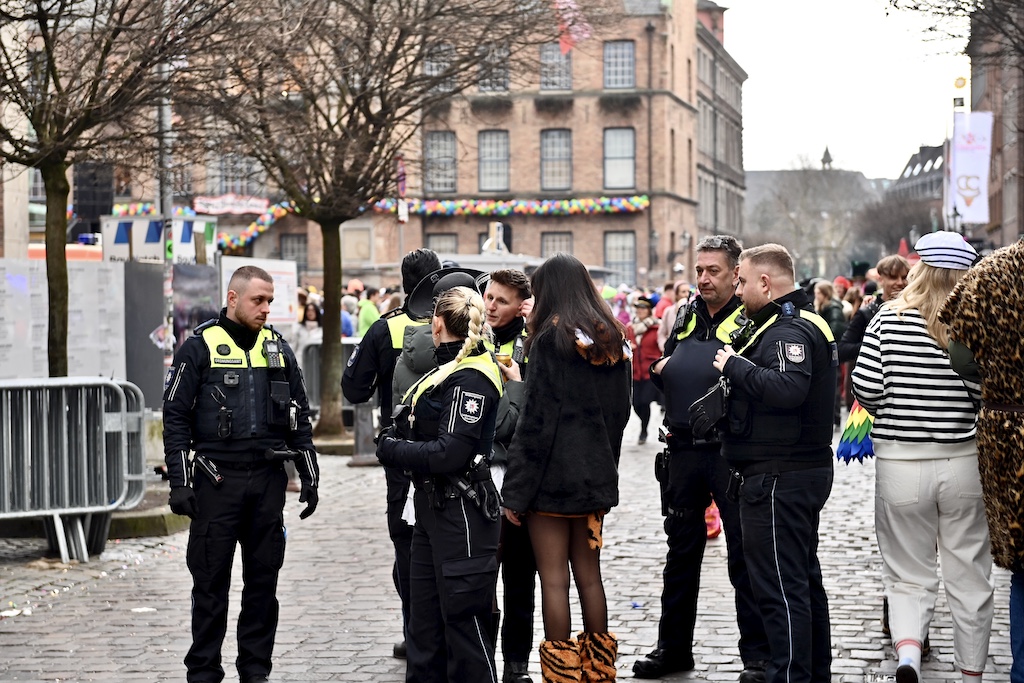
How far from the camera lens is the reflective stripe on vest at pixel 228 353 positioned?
265 inches

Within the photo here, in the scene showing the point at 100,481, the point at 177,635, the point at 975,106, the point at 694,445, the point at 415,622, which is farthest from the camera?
the point at 975,106

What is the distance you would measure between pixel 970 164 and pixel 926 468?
2564 centimetres

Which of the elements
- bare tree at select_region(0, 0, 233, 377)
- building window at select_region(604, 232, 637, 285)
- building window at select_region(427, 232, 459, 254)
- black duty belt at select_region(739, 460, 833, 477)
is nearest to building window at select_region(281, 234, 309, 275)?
building window at select_region(427, 232, 459, 254)

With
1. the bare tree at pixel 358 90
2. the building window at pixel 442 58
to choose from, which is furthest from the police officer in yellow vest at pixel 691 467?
the building window at pixel 442 58

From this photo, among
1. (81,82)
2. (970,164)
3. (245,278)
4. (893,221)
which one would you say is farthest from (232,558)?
(893,221)

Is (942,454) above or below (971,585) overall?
above

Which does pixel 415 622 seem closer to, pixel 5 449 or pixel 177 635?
pixel 177 635

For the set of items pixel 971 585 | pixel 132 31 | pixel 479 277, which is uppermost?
pixel 132 31

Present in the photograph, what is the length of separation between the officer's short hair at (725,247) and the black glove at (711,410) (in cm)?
103

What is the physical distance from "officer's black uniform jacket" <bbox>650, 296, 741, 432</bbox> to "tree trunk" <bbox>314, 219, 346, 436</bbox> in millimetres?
11268

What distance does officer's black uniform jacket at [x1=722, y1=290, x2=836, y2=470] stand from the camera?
19.5ft

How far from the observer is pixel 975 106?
58469 millimetres

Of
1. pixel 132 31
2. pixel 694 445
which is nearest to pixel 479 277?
pixel 694 445

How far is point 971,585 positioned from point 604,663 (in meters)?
1.59
